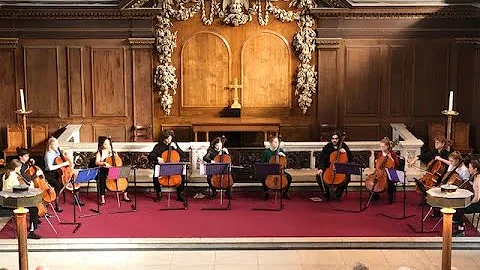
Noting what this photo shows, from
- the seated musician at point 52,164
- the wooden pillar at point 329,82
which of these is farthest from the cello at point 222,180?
the wooden pillar at point 329,82

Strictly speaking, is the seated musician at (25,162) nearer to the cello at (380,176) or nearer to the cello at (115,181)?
the cello at (115,181)

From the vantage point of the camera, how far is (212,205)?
15.1 m

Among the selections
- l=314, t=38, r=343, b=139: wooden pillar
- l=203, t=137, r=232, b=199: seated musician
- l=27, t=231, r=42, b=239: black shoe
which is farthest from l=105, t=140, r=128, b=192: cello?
l=314, t=38, r=343, b=139: wooden pillar

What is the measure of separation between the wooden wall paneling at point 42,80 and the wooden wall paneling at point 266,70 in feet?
13.2

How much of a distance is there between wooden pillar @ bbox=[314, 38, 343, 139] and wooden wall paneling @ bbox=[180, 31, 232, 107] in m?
1.97

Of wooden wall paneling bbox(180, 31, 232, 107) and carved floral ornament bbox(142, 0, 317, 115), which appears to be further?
wooden wall paneling bbox(180, 31, 232, 107)

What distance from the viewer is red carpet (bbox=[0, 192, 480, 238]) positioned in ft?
44.5

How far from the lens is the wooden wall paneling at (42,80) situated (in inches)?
735

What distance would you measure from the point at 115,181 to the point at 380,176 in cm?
445

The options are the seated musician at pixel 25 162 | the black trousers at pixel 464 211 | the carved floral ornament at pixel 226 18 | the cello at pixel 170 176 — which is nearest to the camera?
the seated musician at pixel 25 162

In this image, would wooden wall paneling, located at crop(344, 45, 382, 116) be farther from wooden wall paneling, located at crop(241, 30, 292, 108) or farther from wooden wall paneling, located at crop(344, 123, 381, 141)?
wooden wall paneling, located at crop(241, 30, 292, 108)

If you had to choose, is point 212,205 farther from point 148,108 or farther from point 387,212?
point 148,108

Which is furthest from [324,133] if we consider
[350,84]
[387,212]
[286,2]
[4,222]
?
[4,222]

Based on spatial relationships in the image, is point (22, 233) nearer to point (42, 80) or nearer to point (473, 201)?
point (473, 201)
